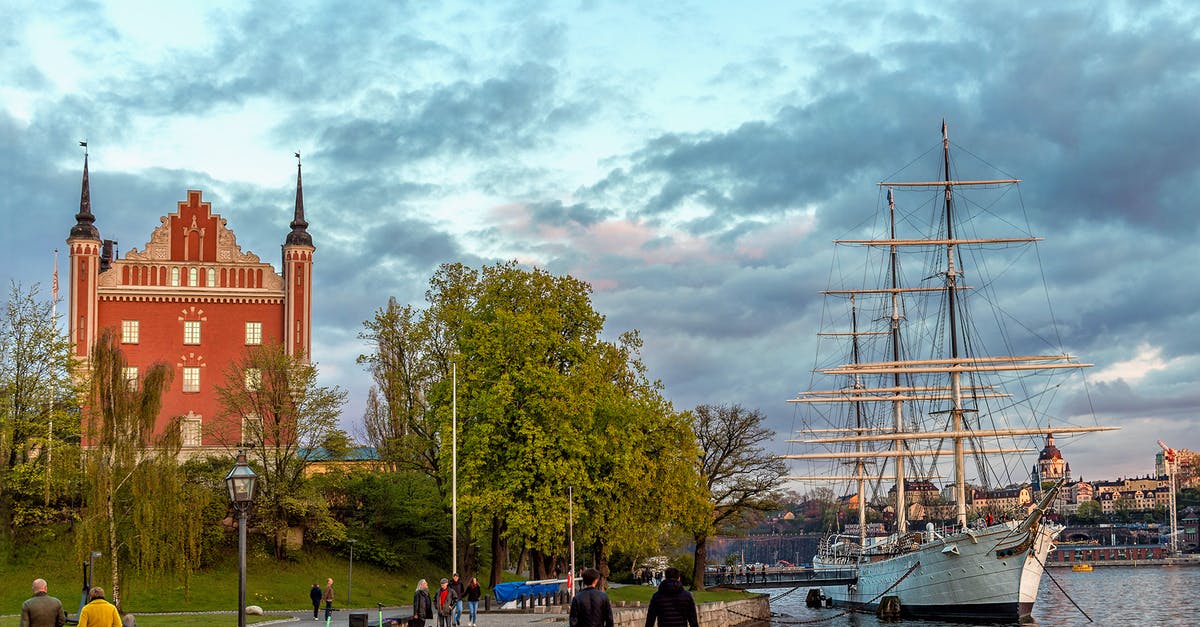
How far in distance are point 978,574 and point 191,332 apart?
45.9 meters

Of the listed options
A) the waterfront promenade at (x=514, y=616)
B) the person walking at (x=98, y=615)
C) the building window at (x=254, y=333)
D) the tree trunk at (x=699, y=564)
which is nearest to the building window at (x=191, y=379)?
the building window at (x=254, y=333)

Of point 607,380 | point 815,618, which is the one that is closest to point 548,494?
point 607,380

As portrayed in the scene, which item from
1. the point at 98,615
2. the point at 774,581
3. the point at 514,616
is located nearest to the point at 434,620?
the point at 514,616

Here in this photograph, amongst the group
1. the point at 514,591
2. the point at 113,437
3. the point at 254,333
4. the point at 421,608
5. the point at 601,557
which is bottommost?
the point at 514,591

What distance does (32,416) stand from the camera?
Answer: 5078 cm

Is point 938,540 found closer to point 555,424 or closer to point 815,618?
point 815,618

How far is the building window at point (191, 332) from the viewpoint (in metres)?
71.8

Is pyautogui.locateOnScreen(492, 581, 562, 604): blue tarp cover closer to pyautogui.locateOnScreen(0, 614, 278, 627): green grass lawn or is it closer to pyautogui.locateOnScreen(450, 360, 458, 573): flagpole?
pyautogui.locateOnScreen(450, 360, 458, 573): flagpole

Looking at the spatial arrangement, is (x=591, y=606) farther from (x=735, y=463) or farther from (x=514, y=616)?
(x=735, y=463)

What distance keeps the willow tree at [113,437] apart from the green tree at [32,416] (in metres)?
5.38

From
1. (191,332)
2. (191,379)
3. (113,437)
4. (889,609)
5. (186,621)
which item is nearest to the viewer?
(186,621)

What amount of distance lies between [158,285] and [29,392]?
2169cm

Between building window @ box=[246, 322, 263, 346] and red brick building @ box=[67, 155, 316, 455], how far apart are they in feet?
0.20

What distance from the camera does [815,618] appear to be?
71.2 m
